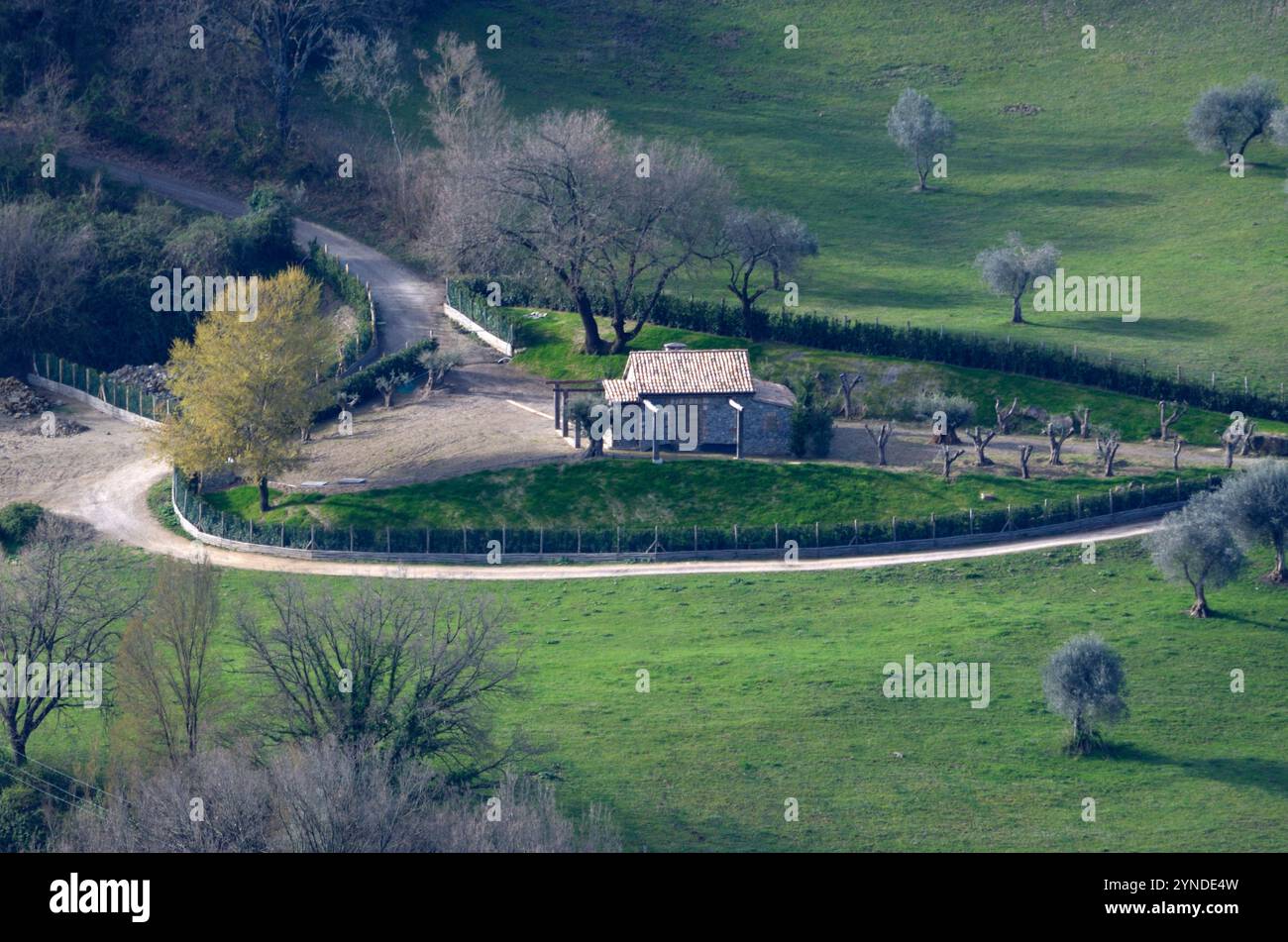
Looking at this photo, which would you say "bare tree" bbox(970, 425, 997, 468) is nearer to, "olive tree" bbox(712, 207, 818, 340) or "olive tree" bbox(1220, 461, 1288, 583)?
"olive tree" bbox(1220, 461, 1288, 583)

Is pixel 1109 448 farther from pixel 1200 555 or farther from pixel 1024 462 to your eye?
pixel 1200 555

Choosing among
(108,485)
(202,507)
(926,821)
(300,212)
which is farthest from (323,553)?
(300,212)

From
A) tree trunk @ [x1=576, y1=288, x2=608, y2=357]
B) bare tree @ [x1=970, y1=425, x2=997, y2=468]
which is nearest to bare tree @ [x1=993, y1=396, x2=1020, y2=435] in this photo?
bare tree @ [x1=970, y1=425, x2=997, y2=468]

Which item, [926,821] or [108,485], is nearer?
[926,821]

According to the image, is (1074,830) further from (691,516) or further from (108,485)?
(108,485)

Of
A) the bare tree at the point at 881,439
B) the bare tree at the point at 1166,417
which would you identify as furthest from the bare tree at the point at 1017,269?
the bare tree at the point at 881,439

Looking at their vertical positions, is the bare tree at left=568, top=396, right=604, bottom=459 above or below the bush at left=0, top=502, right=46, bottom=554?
above

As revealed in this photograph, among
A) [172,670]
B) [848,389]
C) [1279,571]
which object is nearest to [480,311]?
[848,389]
